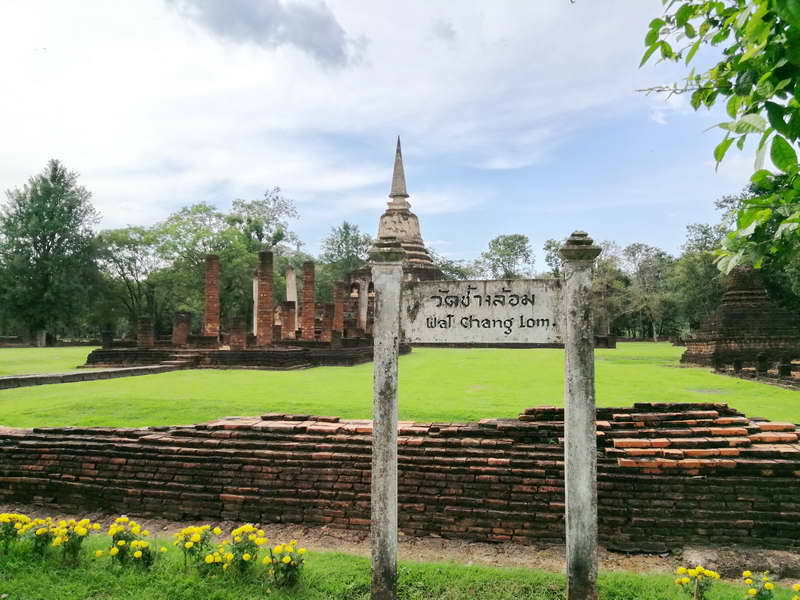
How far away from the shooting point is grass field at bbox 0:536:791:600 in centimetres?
380

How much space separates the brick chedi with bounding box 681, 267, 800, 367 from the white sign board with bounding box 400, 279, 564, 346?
18487mm

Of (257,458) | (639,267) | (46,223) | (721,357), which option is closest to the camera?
(257,458)

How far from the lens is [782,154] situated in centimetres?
218

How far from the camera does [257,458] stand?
5.66 m

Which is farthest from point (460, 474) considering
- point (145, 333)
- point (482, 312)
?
point (145, 333)

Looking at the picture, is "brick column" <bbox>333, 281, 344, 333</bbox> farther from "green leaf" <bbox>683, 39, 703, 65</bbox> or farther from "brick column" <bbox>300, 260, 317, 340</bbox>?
"green leaf" <bbox>683, 39, 703, 65</bbox>

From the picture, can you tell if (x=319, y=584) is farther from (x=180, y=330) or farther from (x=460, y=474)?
(x=180, y=330)

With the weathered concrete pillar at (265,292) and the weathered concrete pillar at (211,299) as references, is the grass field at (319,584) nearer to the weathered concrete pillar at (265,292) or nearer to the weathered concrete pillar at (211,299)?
the weathered concrete pillar at (265,292)

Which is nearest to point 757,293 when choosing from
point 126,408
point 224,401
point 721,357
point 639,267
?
point 721,357

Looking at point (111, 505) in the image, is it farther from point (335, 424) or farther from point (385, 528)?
point (385, 528)

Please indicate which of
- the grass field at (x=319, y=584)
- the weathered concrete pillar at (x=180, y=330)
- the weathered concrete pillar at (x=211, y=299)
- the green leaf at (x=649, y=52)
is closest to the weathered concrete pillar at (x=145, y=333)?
the weathered concrete pillar at (x=180, y=330)

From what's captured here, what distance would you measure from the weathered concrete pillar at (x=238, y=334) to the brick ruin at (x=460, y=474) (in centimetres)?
1469

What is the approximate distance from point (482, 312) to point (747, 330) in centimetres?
2079

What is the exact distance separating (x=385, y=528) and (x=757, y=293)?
22525 millimetres
